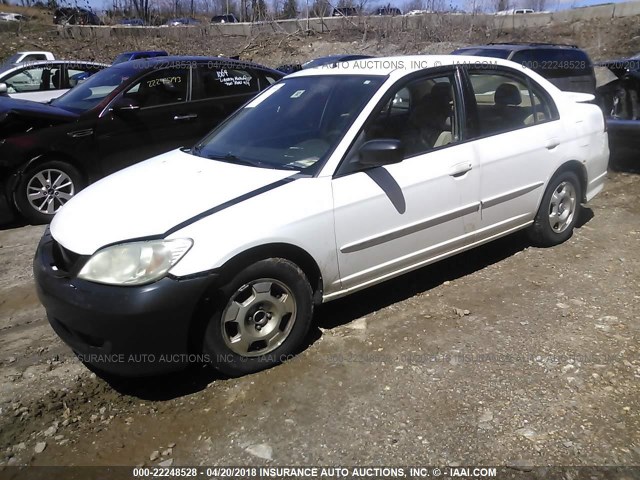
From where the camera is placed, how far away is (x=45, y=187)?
608 cm

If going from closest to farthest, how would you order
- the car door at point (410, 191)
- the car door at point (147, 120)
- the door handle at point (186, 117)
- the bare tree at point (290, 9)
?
the car door at point (410, 191), the car door at point (147, 120), the door handle at point (186, 117), the bare tree at point (290, 9)

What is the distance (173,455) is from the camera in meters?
2.70

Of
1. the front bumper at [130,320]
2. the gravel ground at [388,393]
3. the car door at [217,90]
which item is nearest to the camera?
the gravel ground at [388,393]

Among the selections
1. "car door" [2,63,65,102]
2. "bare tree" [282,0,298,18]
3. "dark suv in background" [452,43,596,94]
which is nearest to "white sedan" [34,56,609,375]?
"dark suv in background" [452,43,596,94]

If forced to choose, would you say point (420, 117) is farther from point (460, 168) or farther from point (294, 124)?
point (294, 124)

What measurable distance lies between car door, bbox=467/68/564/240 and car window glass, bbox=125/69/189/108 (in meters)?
3.95

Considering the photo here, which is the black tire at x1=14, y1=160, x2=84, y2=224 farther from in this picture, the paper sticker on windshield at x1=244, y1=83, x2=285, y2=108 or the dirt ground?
the paper sticker on windshield at x1=244, y1=83, x2=285, y2=108

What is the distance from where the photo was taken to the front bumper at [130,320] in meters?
2.80

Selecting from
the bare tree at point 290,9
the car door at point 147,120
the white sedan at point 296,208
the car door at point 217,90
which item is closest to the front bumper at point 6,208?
the car door at point 147,120

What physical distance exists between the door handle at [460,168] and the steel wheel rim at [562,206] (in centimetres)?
126

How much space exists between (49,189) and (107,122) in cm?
98

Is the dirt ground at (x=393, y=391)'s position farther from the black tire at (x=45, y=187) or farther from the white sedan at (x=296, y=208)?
the black tire at (x=45, y=187)

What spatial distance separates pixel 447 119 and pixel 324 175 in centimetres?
126

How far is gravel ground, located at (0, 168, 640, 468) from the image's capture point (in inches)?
106
